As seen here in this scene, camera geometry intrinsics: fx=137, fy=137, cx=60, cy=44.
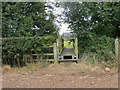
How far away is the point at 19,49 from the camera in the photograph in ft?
14.3

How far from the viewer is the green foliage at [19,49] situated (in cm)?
433

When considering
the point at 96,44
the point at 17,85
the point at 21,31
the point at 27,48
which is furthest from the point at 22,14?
the point at 17,85

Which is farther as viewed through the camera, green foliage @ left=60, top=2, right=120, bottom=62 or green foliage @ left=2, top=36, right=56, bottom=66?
green foliage @ left=60, top=2, right=120, bottom=62

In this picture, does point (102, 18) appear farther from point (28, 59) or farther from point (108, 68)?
point (28, 59)

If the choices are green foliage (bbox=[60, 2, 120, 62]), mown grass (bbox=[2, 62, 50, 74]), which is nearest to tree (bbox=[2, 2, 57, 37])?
green foliage (bbox=[60, 2, 120, 62])

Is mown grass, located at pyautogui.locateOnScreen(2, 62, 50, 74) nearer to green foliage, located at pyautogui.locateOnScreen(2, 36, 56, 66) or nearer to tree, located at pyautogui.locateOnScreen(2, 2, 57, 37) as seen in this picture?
green foliage, located at pyautogui.locateOnScreen(2, 36, 56, 66)

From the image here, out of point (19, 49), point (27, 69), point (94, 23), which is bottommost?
point (27, 69)

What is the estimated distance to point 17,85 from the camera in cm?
242

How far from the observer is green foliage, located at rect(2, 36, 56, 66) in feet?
14.2

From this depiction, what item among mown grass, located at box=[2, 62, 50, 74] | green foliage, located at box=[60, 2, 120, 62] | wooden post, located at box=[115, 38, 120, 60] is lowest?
mown grass, located at box=[2, 62, 50, 74]

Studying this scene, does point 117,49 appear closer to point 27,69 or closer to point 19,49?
point 27,69

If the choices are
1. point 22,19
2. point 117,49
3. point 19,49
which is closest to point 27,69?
point 19,49

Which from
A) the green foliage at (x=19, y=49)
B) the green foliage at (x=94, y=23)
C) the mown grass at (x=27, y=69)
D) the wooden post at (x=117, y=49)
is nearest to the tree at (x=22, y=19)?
the green foliage at (x=19, y=49)

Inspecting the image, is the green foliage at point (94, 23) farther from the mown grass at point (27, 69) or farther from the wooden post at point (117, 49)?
the mown grass at point (27, 69)
